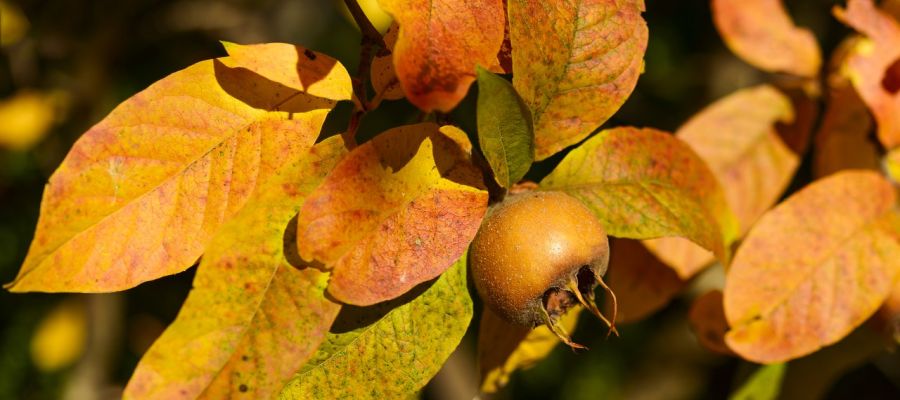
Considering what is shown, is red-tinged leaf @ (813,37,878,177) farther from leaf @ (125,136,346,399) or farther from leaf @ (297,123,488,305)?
leaf @ (125,136,346,399)

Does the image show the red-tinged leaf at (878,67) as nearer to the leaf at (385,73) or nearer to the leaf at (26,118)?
the leaf at (385,73)

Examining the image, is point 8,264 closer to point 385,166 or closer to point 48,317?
point 48,317

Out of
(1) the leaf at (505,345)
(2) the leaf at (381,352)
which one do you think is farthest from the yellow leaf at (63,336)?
(2) the leaf at (381,352)

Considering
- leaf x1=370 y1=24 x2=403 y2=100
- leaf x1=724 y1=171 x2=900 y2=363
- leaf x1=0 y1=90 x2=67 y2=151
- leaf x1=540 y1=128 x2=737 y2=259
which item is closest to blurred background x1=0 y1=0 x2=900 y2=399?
leaf x1=0 y1=90 x2=67 y2=151

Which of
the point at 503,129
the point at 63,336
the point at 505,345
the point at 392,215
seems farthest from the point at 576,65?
the point at 63,336

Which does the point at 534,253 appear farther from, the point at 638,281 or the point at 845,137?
the point at 845,137

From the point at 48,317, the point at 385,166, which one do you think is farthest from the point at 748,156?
the point at 48,317
